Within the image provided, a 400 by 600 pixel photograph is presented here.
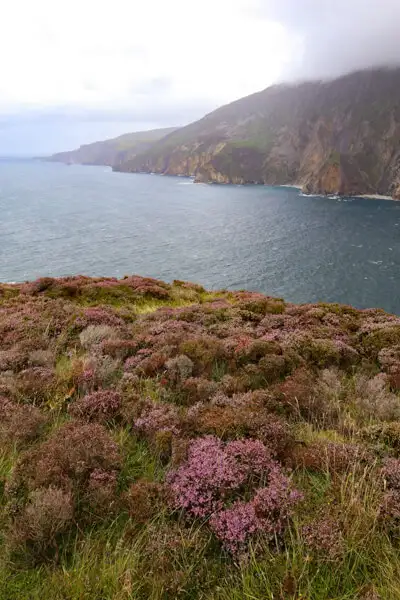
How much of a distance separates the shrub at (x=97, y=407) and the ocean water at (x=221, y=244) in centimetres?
5032

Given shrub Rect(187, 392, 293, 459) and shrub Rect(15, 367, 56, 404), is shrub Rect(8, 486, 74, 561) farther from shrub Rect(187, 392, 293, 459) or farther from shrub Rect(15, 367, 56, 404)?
shrub Rect(15, 367, 56, 404)

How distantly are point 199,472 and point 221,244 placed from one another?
81.3 meters

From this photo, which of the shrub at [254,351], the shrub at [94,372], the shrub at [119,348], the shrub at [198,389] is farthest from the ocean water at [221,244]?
the shrub at [198,389]

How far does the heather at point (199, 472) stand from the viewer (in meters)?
3.74

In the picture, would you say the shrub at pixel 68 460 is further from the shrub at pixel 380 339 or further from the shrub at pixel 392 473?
the shrub at pixel 380 339

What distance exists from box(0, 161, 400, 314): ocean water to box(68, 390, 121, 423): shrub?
165ft

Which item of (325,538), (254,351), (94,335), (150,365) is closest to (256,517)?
(325,538)

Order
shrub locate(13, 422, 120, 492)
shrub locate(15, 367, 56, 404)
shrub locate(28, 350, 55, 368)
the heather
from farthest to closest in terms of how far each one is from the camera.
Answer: shrub locate(28, 350, 55, 368)
shrub locate(15, 367, 56, 404)
shrub locate(13, 422, 120, 492)
the heather

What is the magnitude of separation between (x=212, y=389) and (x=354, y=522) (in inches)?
148

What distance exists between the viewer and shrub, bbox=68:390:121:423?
21.7ft

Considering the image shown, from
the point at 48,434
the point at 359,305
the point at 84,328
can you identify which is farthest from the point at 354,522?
the point at 359,305

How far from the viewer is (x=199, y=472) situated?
193 inches

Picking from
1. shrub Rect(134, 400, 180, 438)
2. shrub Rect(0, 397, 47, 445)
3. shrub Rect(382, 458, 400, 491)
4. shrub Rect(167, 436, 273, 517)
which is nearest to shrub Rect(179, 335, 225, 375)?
shrub Rect(134, 400, 180, 438)

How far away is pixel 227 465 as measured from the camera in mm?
4957
